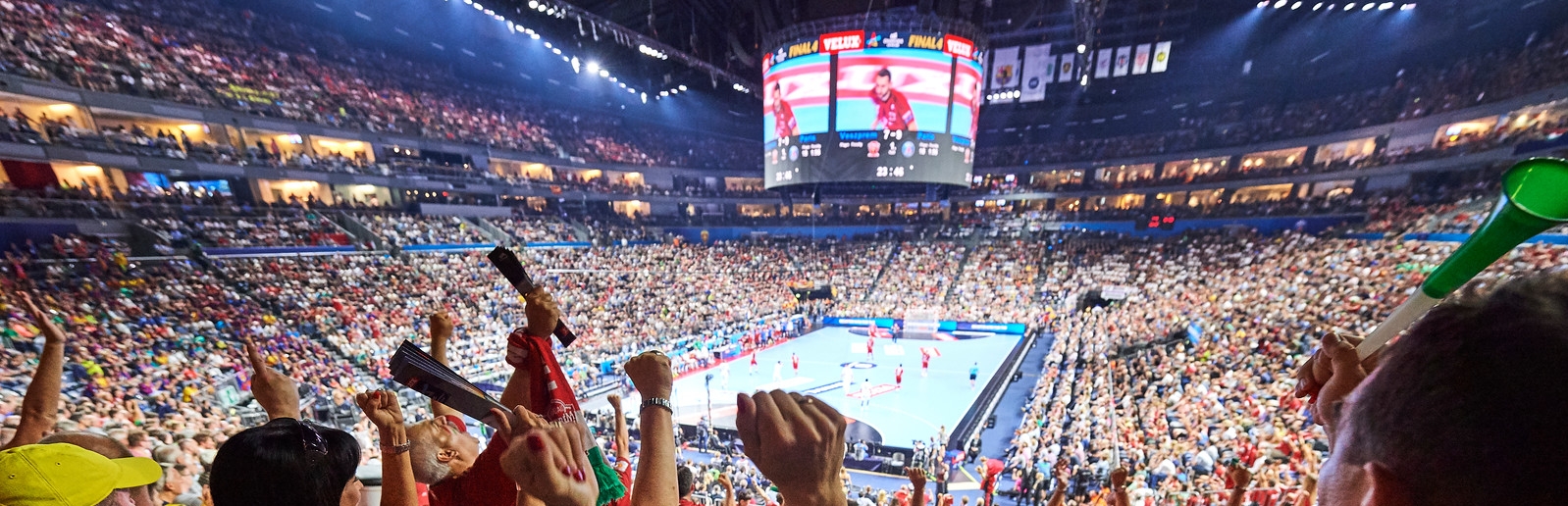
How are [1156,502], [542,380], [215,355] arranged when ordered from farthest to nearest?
[215,355], [1156,502], [542,380]

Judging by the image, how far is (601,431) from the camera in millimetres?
9945

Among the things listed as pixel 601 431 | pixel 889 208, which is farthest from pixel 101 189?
pixel 889 208

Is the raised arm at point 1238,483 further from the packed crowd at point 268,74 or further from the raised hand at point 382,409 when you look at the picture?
the packed crowd at point 268,74

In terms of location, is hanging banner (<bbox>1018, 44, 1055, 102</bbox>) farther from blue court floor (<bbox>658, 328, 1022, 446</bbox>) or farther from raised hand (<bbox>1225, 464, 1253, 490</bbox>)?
raised hand (<bbox>1225, 464, 1253, 490</bbox>)

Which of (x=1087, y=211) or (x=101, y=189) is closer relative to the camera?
(x=101, y=189)

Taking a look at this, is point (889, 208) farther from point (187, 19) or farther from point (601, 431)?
point (187, 19)

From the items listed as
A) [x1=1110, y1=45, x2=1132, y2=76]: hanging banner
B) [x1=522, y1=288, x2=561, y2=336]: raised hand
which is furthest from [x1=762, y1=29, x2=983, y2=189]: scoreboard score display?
[x1=522, y1=288, x2=561, y2=336]: raised hand

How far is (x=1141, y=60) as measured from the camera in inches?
800

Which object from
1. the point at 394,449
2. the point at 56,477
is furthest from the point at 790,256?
the point at 56,477

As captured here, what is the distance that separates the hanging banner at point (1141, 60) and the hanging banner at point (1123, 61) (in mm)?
194

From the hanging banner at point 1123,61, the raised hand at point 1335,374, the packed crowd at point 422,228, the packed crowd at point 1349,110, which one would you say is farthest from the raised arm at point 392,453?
the hanging banner at point 1123,61

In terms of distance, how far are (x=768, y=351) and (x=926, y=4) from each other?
1207cm

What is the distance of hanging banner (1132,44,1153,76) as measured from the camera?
65.4 feet

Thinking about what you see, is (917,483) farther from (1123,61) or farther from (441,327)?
(1123,61)
